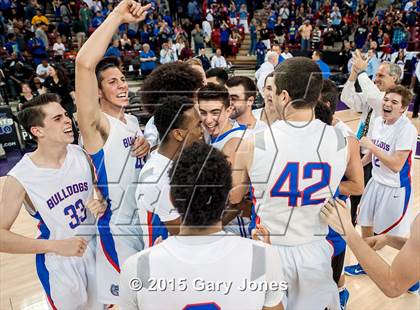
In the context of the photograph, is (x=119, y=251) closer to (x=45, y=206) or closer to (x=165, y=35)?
(x=45, y=206)

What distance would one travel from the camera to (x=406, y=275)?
149 centimetres

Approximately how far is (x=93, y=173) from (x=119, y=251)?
1.67 feet

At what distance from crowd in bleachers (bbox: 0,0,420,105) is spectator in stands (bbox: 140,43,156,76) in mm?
29

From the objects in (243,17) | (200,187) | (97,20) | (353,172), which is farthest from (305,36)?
(200,187)

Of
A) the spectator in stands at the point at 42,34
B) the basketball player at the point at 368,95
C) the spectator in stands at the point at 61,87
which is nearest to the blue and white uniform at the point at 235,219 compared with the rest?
the basketball player at the point at 368,95

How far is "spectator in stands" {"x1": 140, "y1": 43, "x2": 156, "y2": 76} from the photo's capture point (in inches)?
440

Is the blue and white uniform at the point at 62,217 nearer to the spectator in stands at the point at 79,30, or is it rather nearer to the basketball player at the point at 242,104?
the basketball player at the point at 242,104

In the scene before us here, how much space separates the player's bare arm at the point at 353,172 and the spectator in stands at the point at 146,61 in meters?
9.64

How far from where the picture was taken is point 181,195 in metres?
1.35

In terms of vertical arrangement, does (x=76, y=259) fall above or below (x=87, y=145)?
below

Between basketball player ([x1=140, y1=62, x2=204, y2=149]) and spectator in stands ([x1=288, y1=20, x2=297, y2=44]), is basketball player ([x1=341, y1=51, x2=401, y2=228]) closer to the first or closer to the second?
basketball player ([x1=140, y1=62, x2=204, y2=149])

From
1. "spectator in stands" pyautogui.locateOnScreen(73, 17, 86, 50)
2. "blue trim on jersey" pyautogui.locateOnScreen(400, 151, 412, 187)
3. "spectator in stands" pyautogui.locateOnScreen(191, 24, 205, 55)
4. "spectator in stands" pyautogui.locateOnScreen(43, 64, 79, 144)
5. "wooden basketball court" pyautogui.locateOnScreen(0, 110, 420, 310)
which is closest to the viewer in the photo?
"wooden basketball court" pyautogui.locateOnScreen(0, 110, 420, 310)

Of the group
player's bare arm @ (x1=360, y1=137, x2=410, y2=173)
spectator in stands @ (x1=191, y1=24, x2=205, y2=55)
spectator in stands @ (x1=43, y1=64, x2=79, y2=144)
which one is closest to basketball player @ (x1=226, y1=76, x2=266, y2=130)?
player's bare arm @ (x1=360, y1=137, x2=410, y2=173)

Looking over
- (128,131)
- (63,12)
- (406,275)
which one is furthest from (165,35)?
(406,275)
